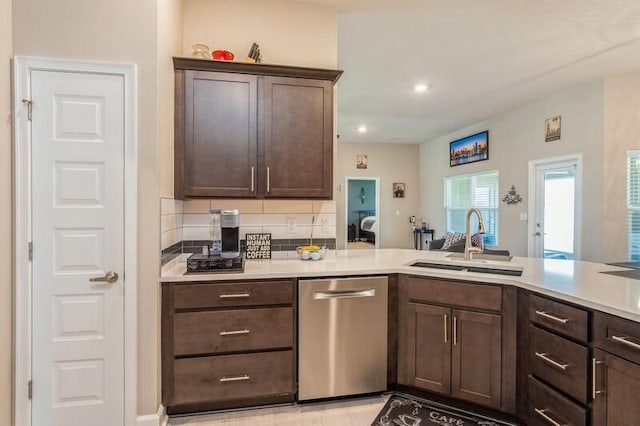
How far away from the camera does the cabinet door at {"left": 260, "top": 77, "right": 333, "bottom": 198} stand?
2459 millimetres

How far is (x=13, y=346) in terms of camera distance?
1809 millimetres

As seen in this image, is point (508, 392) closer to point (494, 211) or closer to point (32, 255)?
point (32, 255)

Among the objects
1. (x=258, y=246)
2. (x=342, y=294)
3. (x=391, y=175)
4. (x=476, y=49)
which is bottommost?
(x=342, y=294)

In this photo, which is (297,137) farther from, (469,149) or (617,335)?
(469,149)

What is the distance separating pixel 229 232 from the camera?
236 cm

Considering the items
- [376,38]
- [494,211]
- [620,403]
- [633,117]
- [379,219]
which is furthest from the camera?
[379,219]

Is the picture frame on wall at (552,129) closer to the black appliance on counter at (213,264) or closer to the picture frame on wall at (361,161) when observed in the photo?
the picture frame on wall at (361,161)

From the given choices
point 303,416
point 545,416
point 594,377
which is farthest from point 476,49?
point 303,416

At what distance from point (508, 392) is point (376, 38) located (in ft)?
10.2

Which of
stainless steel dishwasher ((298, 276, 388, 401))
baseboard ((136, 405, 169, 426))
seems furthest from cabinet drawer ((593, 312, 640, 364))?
baseboard ((136, 405, 169, 426))

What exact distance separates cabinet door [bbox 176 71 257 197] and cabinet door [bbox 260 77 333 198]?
0.11 metres

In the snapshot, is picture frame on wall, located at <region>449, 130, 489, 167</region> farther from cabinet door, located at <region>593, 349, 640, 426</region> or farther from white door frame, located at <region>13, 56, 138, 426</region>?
white door frame, located at <region>13, 56, 138, 426</region>

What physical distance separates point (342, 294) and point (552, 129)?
14.8 feet

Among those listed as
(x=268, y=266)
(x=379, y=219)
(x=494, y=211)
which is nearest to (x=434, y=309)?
(x=268, y=266)
